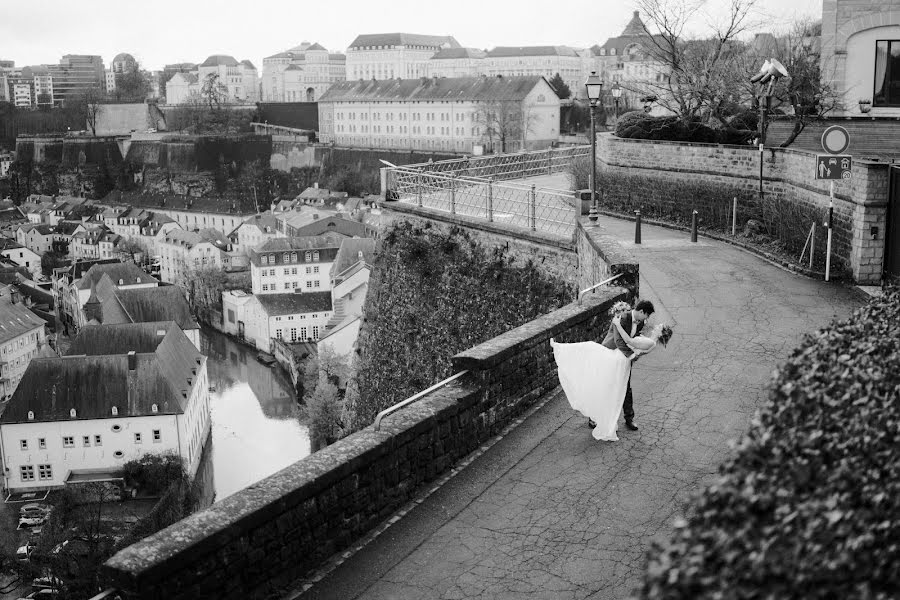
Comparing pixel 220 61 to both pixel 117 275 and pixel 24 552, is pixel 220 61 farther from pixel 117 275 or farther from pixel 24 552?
pixel 24 552

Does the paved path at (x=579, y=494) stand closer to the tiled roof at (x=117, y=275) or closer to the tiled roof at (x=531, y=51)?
the tiled roof at (x=117, y=275)

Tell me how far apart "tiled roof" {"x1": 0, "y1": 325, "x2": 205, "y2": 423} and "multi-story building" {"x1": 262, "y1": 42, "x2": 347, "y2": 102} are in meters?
120

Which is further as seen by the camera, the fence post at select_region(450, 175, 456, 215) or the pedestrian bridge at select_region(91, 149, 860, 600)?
the fence post at select_region(450, 175, 456, 215)

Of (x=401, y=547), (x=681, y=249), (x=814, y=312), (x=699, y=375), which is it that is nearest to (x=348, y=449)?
(x=401, y=547)

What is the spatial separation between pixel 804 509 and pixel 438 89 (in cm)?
10228

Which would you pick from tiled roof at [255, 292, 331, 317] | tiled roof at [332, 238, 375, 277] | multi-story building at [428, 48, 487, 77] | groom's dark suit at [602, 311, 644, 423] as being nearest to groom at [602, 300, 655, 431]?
groom's dark suit at [602, 311, 644, 423]

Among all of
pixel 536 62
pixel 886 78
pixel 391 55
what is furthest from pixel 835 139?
pixel 391 55

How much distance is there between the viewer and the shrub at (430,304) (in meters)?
16.0

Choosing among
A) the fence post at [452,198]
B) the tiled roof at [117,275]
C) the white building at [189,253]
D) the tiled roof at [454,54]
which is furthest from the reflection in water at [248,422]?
the tiled roof at [454,54]

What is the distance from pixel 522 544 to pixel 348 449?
4.17 feet

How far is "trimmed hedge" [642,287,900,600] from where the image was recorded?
122 inches

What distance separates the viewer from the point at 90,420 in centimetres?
4019

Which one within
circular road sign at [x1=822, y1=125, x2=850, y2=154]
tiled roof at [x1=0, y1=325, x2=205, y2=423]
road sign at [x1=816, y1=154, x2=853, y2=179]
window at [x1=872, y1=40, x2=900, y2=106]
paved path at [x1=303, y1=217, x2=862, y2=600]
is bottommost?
tiled roof at [x1=0, y1=325, x2=205, y2=423]

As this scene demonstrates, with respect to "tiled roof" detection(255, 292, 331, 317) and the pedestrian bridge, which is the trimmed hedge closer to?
the pedestrian bridge
